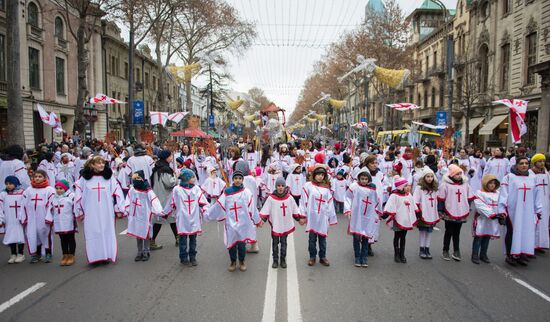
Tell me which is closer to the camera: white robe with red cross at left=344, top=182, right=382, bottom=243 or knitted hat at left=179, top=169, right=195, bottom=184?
white robe with red cross at left=344, top=182, right=382, bottom=243

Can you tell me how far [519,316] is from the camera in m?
4.74

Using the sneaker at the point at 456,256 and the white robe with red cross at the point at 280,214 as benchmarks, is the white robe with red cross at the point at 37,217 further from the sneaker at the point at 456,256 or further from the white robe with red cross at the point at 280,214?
the sneaker at the point at 456,256

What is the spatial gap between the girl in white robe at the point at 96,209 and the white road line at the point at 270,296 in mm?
2400

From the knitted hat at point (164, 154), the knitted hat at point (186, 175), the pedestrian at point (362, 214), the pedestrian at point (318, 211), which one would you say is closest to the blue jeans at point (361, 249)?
the pedestrian at point (362, 214)

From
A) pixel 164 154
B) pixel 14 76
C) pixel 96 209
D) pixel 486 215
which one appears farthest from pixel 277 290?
pixel 14 76

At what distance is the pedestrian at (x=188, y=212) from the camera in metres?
6.69

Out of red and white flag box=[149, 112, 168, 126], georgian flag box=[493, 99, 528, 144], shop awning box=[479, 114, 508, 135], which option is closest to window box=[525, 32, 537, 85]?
shop awning box=[479, 114, 508, 135]

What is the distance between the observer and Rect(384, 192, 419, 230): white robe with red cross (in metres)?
6.82

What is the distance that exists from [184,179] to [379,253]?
3.40m

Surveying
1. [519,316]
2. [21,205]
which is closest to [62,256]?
[21,205]

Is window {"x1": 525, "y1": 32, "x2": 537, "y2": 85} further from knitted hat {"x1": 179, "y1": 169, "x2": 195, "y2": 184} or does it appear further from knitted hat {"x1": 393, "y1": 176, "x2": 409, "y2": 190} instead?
knitted hat {"x1": 179, "y1": 169, "x2": 195, "y2": 184}

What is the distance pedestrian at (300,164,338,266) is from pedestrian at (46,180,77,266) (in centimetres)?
344

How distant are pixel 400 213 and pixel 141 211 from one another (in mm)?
3980

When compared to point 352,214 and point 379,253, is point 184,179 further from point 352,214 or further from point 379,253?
point 379,253
